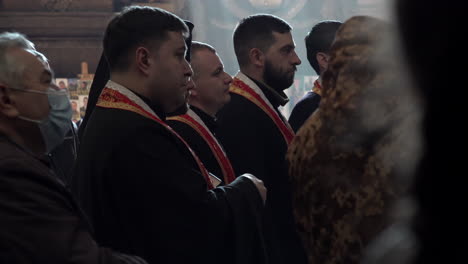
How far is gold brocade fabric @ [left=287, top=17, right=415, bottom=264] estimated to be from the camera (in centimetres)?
124

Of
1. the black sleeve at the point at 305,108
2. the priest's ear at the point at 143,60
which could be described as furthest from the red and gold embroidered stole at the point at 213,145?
the black sleeve at the point at 305,108

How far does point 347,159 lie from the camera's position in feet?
4.32

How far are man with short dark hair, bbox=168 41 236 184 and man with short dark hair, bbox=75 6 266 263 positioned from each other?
0.63 meters

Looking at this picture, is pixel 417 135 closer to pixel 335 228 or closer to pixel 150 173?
pixel 335 228

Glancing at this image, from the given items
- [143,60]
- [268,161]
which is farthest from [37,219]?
[268,161]

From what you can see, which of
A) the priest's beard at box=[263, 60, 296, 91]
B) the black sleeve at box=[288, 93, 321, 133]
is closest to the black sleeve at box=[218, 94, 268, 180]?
the priest's beard at box=[263, 60, 296, 91]

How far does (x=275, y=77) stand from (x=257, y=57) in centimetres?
16

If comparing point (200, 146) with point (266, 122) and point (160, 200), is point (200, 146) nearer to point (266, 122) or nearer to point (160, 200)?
point (266, 122)

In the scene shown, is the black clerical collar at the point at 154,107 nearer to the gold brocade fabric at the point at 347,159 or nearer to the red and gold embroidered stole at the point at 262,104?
→ the gold brocade fabric at the point at 347,159

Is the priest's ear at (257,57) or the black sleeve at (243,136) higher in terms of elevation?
the priest's ear at (257,57)

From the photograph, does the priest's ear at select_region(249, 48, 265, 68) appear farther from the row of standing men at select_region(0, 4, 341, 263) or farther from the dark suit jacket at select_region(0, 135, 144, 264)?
the dark suit jacket at select_region(0, 135, 144, 264)

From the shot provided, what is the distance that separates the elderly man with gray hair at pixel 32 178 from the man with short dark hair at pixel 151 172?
253 millimetres

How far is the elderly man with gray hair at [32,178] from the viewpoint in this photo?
1689 millimetres

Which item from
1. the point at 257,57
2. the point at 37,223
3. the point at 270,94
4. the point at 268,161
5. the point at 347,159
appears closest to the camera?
the point at 347,159
